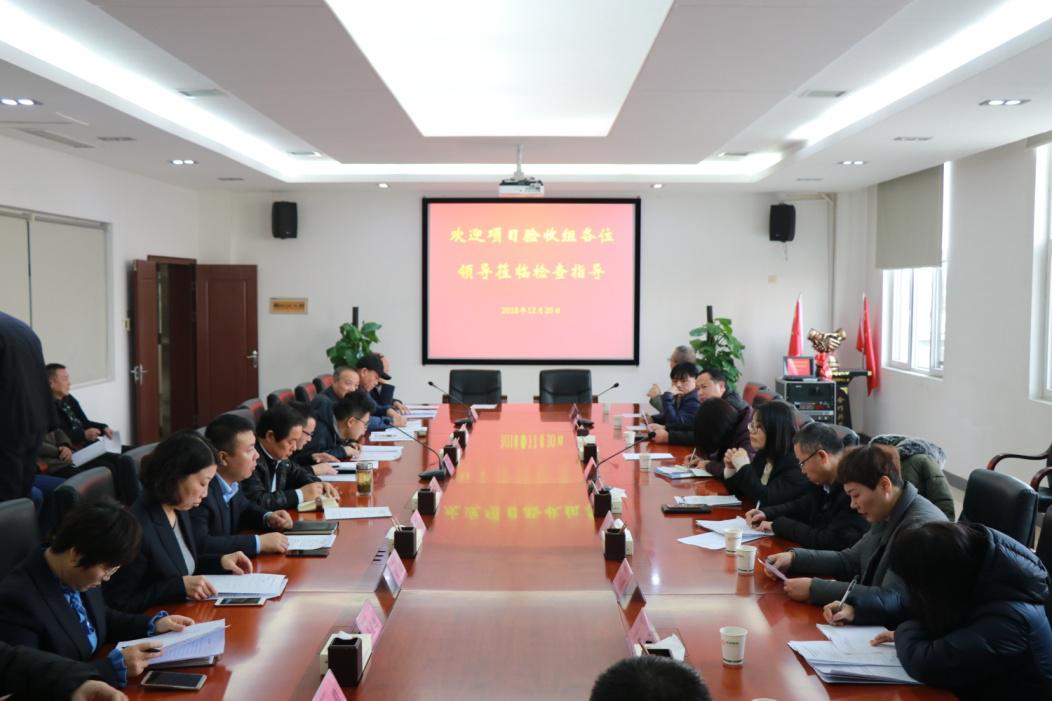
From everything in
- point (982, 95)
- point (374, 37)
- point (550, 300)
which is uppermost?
point (374, 37)

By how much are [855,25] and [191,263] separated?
25.4 feet

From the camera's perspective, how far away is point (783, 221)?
9875mm

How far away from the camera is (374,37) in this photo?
549 centimetres

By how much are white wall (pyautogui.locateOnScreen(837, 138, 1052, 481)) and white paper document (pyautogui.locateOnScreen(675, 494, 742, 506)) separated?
11.2ft

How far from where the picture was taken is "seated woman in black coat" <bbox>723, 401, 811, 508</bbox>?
3.82m

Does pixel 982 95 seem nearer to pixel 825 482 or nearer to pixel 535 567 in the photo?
pixel 825 482

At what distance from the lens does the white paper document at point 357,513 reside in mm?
3760

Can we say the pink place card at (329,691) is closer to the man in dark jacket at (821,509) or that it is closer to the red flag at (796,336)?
the man in dark jacket at (821,509)

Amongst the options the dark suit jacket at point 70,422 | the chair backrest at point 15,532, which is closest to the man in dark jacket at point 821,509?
the chair backrest at point 15,532

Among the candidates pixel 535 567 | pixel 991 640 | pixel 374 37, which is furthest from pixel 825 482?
pixel 374 37

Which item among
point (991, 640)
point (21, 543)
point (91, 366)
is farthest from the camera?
point (91, 366)

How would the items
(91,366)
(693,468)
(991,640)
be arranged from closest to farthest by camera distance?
(991,640), (693,468), (91,366)

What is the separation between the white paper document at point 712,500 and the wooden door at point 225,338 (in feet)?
23.2

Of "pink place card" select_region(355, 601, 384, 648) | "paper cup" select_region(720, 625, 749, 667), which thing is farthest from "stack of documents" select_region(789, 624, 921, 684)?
"pink place card" select_region(355, 601, 384, 648)
